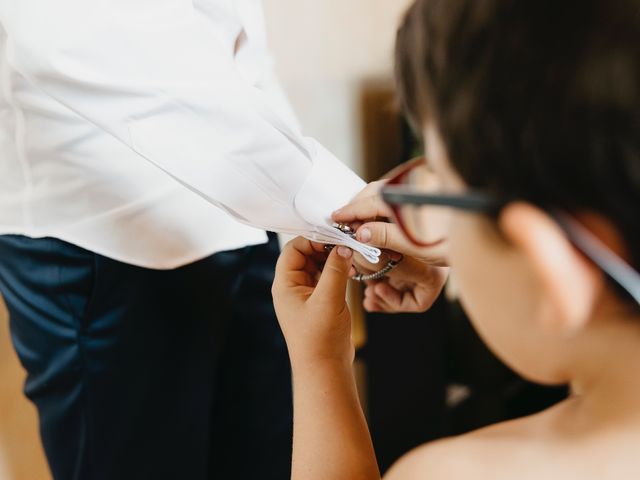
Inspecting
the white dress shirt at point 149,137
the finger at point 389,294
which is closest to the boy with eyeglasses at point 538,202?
the white dress shirt at point 149,137

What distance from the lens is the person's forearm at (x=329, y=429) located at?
1.98 ft

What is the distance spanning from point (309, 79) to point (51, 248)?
80 cm

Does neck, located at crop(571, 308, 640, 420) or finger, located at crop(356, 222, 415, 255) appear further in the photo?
finger, located at crop(356, 222, 415, 255)

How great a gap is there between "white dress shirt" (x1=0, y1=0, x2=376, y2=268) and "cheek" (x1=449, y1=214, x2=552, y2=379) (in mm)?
244

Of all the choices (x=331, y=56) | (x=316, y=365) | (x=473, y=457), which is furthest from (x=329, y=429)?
(x=331, y=56)

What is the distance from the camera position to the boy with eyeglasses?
0.38 metres

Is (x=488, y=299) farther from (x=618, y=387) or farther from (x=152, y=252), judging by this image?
(x=152, y=252)

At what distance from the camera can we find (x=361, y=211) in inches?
27.9

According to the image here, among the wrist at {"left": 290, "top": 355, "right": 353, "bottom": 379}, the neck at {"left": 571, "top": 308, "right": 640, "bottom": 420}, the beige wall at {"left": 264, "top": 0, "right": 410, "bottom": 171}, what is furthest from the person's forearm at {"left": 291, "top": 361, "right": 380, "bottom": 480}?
the beige wall at {"left": 264, "top": 0, "right": 410, "bottom": 171}

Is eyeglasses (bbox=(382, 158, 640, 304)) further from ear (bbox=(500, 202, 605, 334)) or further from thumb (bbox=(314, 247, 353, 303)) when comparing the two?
thumb (bbox=(314, 247, 353, 303))

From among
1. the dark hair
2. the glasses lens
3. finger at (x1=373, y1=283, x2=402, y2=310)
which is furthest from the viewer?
finger at (x1=373, y1=283, x2=402, y2=310)

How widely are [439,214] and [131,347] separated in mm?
515

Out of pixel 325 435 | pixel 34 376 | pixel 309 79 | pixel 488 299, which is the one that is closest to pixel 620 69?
pixel 488 299

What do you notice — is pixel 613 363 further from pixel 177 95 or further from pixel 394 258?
pixel 177 95
